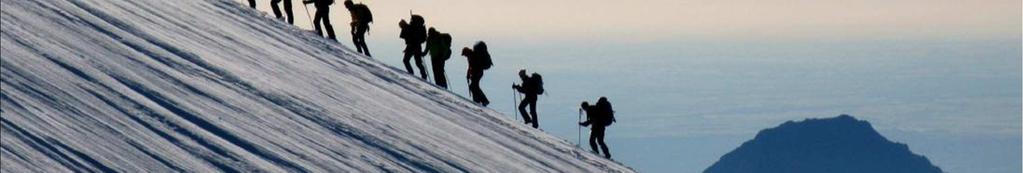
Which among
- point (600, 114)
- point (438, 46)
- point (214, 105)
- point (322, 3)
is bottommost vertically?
point (214, 105)

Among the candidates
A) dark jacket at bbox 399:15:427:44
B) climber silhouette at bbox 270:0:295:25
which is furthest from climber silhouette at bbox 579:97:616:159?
climber silhouette at bbox 270:0:295:25

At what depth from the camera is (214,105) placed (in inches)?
873

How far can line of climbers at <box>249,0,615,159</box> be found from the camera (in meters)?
29.9

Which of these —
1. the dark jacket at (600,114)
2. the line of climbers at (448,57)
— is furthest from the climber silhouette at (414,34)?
the dark jacket at (600,114)

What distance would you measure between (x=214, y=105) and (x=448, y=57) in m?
9.47

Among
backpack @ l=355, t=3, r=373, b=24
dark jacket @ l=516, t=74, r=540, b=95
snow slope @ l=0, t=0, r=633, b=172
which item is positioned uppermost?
backpack @ l=355, t=3, r=373, b=24

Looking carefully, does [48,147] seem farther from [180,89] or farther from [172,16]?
[172,16]

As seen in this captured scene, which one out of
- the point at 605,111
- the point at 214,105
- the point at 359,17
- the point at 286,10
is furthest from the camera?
the point at 286,10

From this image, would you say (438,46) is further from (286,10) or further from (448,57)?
(286,10)

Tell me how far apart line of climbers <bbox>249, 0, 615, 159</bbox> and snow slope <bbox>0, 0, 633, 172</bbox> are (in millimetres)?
368

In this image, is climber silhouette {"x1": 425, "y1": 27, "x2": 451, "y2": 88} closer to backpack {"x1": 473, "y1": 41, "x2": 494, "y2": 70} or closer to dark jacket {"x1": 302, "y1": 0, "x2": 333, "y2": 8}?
backpack {"x1": 473, "y1": 41, "x2": 494, "y2": 70}

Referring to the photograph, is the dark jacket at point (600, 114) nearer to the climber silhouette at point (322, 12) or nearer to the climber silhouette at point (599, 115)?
the climber silhouette at point (599, 115)

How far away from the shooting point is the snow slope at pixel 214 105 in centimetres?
Result: 1786

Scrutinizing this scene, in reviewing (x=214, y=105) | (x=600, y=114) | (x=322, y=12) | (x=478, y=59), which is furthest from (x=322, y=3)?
(x=214, y=105)
